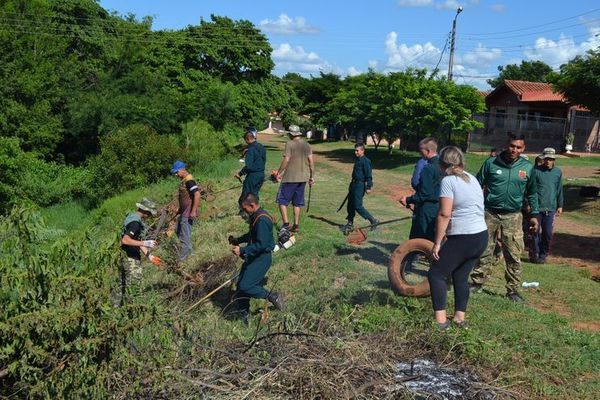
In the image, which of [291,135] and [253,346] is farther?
[291,135]

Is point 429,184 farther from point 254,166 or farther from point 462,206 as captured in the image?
point 254,166

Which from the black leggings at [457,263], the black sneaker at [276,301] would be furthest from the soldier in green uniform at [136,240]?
the black leggings at [457,263]

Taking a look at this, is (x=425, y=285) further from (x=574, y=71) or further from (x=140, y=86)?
(x=140, y=86)

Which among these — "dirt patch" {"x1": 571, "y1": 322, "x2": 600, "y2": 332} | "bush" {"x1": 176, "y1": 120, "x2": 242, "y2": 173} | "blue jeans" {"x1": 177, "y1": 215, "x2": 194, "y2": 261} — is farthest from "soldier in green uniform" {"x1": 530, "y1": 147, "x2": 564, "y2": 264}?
"bush" {"x1": 176, "y1": 120, "x2": 242, "y2": 173}

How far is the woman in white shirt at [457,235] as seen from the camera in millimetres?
5309

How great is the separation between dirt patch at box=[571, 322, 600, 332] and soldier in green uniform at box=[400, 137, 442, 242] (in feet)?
5.84

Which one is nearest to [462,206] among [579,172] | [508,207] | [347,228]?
[508,207]

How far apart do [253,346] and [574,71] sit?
13618mm

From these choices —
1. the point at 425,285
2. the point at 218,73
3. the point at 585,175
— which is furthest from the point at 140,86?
the point at 425,285

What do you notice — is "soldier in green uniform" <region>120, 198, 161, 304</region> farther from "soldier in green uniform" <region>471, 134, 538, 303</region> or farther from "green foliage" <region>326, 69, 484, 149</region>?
"green foliage" <region>326, 69, 484, 149</region>

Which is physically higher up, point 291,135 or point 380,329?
point 291,135

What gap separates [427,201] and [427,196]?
6 cm

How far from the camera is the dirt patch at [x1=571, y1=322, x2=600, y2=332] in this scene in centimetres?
602

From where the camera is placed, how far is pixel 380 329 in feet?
16.6
